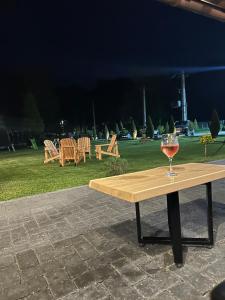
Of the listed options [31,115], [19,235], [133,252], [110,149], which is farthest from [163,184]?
[31,115]

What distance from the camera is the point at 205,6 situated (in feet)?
9.17

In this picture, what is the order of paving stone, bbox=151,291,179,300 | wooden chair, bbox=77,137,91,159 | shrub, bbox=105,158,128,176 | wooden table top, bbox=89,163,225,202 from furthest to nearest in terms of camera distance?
wooden chair, bbox=77,137,91,159
shrub, bbox=105,158,128,176
paving stone, bbox=151,291,179,300
wooden table top, bbox=89,163,225,202

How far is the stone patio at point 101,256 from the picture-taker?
168 cm

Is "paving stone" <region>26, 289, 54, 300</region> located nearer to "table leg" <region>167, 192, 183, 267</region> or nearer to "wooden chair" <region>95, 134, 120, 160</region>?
"table leg" <region>167, 192, 183, 267</region>

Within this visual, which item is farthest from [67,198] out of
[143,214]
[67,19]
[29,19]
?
[29,19]

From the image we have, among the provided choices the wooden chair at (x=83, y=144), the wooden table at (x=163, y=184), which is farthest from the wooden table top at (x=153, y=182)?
the wooden chair at (x=83, y=144)

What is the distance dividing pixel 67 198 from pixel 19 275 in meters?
2.09

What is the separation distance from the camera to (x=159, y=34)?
14.4m

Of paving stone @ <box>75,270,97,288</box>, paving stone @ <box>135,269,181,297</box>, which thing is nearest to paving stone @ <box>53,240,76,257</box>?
paving stone @ <box>75,270,97,288</box>

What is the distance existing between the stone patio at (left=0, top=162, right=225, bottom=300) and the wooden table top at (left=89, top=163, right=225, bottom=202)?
0.69 metres

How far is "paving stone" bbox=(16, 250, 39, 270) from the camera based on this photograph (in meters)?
2.07

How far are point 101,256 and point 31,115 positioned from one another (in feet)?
66.4

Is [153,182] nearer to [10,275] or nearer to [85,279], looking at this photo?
[85,279]

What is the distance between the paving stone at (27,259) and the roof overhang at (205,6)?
2.80 meters
